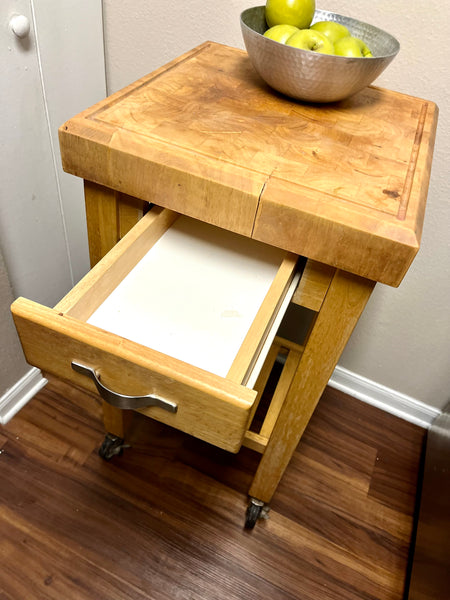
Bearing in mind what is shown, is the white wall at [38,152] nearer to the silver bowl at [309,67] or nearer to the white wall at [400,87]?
the white wall at [400,87]

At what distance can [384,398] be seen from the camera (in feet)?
4.29

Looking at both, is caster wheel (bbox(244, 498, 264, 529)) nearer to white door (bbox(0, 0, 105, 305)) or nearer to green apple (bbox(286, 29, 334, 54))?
white door (bbox(0, 0, 105, 305))

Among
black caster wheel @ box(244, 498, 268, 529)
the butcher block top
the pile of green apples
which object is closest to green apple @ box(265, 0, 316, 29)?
the pile of green apples

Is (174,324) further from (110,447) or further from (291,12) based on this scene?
(110,447)

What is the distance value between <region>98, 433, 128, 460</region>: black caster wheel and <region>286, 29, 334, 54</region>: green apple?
884mm

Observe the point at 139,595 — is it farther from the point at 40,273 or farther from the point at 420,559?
the point at 40,273

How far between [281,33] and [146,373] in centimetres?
50

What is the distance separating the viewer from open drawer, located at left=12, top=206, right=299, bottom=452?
0.47m

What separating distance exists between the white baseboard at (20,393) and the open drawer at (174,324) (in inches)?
26.3

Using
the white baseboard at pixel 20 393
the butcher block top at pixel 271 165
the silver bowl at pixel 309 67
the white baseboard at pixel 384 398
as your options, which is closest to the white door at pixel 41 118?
the white baseboard at pixel 20 393

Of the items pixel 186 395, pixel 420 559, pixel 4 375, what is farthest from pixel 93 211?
pixel 420 559

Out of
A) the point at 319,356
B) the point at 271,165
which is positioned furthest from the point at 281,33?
the point at 319,356

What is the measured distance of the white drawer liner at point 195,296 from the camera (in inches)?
22.2

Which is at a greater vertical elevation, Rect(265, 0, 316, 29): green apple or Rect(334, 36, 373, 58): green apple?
Rect(265, 0, 316, 29): green apple
